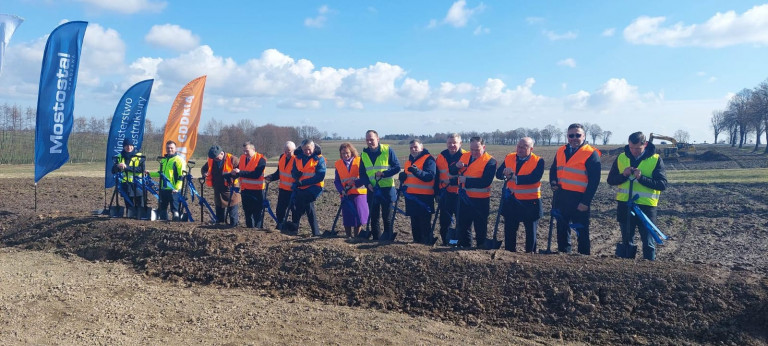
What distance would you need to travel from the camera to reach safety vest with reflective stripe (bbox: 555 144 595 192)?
6031 millimetres

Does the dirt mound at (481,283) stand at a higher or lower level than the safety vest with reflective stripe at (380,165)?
lower

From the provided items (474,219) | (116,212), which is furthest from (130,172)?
(474,219)

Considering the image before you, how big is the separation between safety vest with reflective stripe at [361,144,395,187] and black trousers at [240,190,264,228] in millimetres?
1990

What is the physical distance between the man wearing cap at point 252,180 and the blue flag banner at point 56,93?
4.78 metres

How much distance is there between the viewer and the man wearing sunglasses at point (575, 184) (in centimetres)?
601

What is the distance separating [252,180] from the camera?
799cm

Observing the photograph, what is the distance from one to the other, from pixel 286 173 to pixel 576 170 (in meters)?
4.28

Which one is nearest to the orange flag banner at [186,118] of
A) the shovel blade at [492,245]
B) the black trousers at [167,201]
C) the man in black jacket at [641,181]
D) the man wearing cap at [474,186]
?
the black trousers at [167,201]

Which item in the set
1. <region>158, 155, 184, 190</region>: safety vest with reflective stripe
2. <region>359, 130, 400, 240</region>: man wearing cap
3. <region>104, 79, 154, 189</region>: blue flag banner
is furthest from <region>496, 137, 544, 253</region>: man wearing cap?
<region>104, 79, 154, 189</region>: blue flag banner

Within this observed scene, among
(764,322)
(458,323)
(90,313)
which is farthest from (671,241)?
(90,313)

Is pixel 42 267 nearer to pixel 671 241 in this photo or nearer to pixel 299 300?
pixel 299 300

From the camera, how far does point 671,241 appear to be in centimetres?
941

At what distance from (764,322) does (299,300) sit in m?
4.54

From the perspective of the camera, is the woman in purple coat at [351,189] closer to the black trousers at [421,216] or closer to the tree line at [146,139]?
the black trousers at [421,216]
